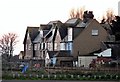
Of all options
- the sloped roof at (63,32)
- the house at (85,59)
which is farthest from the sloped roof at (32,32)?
the house at (85,59)

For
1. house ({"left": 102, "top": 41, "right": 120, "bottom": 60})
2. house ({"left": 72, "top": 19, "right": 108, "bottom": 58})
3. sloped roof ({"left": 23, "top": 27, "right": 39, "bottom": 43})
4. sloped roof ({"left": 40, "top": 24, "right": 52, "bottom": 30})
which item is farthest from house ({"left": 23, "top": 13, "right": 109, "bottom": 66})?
sloped roof ({"left": 23, "top": 27, "right": 39, "bottom": 43})

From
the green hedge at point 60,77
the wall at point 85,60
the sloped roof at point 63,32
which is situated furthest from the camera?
the sloped roof at point 63,32

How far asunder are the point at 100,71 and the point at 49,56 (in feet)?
84.9

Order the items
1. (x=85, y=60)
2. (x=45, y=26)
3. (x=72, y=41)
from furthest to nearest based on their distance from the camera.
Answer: (x=45, y=26)
(x=72, y=41)
(x=85, y=60)

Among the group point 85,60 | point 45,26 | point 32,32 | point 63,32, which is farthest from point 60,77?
point 32,32

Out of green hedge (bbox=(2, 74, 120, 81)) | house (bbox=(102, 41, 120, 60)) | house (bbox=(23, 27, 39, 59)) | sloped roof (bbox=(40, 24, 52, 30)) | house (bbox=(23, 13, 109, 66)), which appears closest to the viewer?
green hedge (bbox=(2, 74, 120, 81))

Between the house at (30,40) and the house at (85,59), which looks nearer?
the house at (85,59)

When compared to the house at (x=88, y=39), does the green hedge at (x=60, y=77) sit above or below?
below

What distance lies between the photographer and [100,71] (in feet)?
187

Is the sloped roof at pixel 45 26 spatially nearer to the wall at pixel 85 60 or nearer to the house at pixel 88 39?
the house at pixel 88 39

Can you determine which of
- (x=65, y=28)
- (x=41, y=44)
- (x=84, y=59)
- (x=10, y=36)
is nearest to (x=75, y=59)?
(x=84, y=59)

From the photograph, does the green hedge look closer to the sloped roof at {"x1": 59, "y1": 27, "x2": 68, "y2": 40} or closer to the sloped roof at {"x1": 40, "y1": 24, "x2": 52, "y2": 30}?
the sloped roof at {"x1": 59, "y1": 27, "x2": 68, "y2": 40}

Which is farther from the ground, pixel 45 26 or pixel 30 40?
pixel 45 26

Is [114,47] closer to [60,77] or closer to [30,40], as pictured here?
[60,77]
